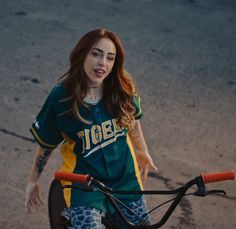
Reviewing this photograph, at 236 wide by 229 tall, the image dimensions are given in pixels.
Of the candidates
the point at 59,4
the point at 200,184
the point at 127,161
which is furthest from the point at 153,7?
the point at 200,184

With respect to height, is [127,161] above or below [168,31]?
above

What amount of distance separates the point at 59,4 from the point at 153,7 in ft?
3.95

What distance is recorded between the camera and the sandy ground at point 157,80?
5.55 metres

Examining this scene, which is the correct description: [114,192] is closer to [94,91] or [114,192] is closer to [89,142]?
[89,142]

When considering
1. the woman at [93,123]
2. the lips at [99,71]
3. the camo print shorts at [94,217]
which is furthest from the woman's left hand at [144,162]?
the lips at [99,71]

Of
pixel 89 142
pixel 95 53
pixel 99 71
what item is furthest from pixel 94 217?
pixel 95 53

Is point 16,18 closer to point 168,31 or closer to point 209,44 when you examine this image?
point 168,31

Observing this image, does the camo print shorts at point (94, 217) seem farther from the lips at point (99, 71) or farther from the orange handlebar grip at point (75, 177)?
the lips at point (99, 71)

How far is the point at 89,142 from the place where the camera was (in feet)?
12.8

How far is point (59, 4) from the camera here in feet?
29.2

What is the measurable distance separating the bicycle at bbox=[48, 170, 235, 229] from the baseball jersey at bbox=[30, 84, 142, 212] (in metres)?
0.10

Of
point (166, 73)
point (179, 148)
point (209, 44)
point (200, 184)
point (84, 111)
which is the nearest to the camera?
point (200, 184)

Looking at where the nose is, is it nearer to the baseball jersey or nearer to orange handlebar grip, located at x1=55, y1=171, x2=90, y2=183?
the baseball jersey

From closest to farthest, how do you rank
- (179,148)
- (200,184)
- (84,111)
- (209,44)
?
(200,184) → (84,111) → (179,148) → (209,44)
